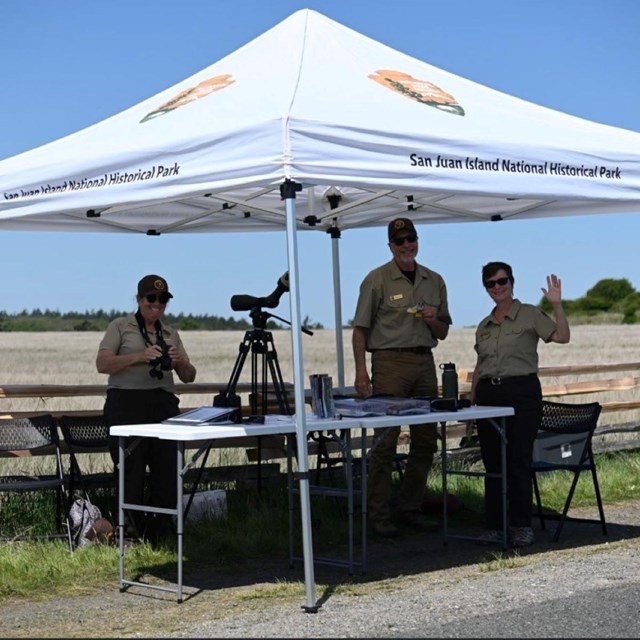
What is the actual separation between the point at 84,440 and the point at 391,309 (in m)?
2.28

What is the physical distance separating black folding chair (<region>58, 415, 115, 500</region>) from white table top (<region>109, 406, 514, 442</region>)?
1.39 m

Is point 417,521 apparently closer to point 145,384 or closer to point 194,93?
point 145,384

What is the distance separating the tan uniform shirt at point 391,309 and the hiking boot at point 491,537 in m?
1.28

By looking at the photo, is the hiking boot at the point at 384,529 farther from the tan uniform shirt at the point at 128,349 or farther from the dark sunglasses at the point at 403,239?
the dark sunglasses at the point at 403,239

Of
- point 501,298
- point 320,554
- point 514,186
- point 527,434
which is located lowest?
point 320,554

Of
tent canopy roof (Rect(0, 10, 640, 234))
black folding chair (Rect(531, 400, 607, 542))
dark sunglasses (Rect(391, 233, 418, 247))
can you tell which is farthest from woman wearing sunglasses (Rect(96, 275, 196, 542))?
black folding chair (Rect(531, 400, 607, 542))

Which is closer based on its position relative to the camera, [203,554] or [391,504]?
[203,554]

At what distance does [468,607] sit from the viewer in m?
6.47

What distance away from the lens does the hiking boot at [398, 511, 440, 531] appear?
9031 millimetres

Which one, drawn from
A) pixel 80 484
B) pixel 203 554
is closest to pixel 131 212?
pixel 80 484

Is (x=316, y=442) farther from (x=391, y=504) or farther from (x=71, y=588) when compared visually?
(x=71, y=588)

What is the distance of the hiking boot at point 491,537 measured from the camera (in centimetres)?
849

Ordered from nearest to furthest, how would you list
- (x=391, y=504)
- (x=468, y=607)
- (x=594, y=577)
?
(x=468, y=607) → (x=594, y=577) → (x=391, y=504)

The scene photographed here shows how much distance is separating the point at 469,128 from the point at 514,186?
43 cm
